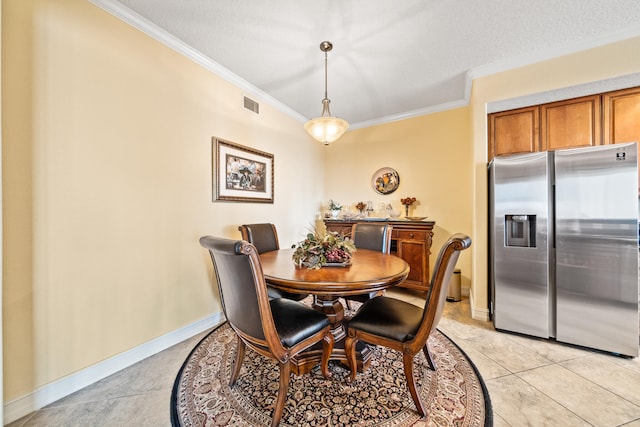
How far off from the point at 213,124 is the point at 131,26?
94 cm

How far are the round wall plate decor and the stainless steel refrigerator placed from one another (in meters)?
1.62

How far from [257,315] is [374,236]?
180 cm

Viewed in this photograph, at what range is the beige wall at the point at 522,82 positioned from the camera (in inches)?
85.2

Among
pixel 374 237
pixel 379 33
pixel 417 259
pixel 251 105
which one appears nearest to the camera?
pixel 379 33

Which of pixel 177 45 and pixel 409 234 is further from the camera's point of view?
pixel 409 234

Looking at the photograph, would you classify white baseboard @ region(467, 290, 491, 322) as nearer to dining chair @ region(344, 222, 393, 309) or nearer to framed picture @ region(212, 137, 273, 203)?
dining chair @ region(344, 222, 393, 309)

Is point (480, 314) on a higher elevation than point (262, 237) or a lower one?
lower

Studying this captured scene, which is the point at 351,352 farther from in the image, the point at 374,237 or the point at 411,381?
the point at 374,237

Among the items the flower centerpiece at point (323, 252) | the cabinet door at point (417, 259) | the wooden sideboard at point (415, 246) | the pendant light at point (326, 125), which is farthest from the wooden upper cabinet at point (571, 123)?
the flower centerpiece at point (323, 252)

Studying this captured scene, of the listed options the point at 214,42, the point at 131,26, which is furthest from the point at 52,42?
the point at 214,42

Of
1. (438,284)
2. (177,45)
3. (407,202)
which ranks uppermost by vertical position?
(177,45)

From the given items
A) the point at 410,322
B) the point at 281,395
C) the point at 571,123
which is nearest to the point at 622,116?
the point at 571,123

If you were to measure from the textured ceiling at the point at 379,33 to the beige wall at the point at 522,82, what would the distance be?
0.26 feet

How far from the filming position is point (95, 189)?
177 cm
